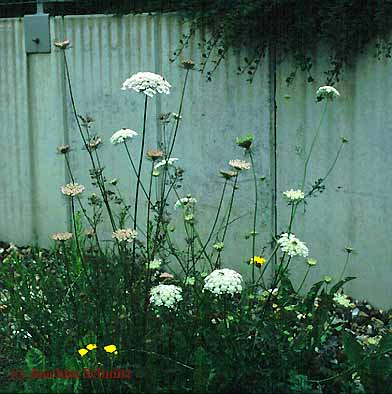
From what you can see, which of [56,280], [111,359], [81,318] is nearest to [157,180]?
[56,280]

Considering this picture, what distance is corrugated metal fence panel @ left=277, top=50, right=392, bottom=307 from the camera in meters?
4.66

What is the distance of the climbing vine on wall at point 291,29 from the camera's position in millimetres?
4539

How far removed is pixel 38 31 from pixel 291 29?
2.03 metres

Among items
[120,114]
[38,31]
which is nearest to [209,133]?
[120,114]

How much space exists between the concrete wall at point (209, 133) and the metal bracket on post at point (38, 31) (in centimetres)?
8

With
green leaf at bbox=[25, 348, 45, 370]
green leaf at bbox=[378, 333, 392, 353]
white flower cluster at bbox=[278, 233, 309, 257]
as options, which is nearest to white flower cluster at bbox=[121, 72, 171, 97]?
white flower cluster at bbox=[278, 233, 309, 257]

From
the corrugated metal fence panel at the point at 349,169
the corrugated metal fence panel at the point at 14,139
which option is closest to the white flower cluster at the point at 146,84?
the corrugated metal fence panel at the point at 349,169

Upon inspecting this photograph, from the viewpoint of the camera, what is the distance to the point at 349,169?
Answer: 482cm

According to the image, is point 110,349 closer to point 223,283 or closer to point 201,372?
point 201,372

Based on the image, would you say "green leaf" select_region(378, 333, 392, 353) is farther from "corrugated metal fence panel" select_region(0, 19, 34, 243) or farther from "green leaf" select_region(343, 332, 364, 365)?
"corrugated metal fence panel" select_region(0, 19, 34, 243)

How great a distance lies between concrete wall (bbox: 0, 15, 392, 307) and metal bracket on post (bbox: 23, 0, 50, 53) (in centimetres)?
8

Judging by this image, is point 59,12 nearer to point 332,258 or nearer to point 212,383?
point 332,258

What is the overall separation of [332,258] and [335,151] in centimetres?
60

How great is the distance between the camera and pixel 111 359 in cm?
328
